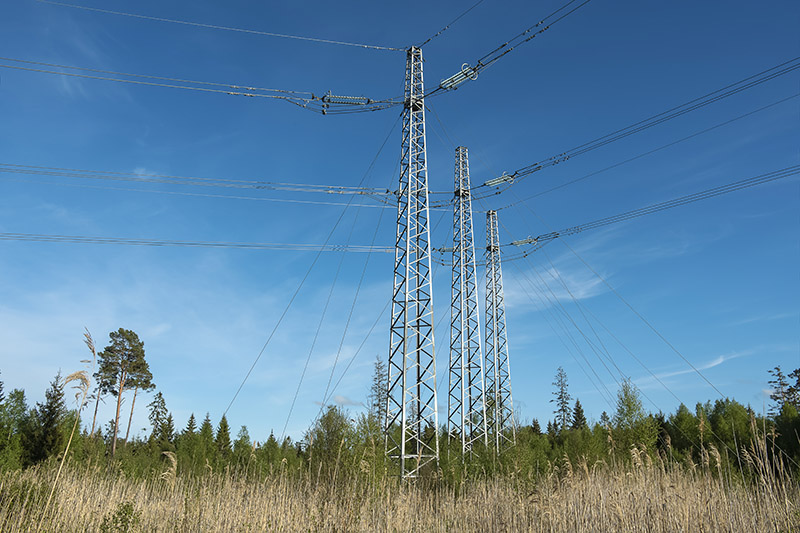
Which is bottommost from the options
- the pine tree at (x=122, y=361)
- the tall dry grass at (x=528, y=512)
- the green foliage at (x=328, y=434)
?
the tall dry grass at (x=528, y=512)

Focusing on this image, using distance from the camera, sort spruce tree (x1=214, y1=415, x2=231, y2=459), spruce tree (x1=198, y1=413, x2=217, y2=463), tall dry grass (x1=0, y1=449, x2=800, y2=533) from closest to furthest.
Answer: tall dry grass (x1=0, y1=449, x2=800, y2=533)
spruce tree (x1=198, y1=413, x2=217, y2=463)
spruce tree (x1=214, y1=415, x2=231, y2=459)

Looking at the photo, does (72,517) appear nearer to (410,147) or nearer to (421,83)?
(410,147)

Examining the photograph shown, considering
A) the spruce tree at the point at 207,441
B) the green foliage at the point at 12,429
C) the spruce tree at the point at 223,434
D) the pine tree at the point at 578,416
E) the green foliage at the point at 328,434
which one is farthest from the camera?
the pine tree at the point at 578,416

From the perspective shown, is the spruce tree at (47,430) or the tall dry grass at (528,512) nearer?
the tall dry grass at (528,512)

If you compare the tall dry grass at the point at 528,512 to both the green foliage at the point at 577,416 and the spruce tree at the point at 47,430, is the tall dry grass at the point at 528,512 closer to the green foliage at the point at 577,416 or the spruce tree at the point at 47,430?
the spruce tree at the point at 47,430

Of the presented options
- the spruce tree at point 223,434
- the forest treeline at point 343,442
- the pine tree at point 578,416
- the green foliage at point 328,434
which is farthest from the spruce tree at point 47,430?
the pine tree at point 578,416

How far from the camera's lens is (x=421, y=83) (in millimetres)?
15320

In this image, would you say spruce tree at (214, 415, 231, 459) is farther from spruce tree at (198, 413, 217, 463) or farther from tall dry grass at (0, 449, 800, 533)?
tall dry grass at (0, 449, 800, 533)

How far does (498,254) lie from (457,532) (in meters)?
17.0

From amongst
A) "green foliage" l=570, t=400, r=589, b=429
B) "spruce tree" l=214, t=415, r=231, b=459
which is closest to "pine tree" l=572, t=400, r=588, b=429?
"green foliage" l=570, t=400, r=589, b=429

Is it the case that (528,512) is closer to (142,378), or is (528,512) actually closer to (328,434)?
(328,434)

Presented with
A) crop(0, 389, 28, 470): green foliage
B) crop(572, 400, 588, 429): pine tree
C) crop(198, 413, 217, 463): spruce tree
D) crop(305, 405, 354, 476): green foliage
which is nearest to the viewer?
crop(305, 405, 354, 476): green foliage

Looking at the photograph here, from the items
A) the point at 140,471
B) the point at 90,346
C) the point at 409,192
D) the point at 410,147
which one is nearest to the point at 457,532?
the point at 90,346

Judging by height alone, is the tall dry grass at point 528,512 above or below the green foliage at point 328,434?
below
